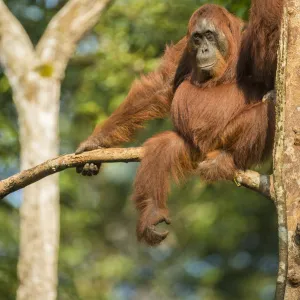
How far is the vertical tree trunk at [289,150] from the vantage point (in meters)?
5.21

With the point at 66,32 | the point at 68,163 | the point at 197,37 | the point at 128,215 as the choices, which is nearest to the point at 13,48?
the point at 66,32

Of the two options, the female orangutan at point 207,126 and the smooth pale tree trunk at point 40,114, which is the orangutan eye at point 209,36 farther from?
the smooth pale tree trunk at point 40,114

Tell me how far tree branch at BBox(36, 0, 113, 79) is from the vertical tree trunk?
553 centimetres

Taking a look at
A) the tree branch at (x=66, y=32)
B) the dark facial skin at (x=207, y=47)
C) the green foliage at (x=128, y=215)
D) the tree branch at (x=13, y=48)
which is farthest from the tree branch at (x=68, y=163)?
the tree branch at (x=13, y=48)

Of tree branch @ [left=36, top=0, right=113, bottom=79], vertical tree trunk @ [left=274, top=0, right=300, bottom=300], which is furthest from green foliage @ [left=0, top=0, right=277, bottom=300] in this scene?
vertical tree trunk @ [left=274, top=0, right=300, bottom=300]

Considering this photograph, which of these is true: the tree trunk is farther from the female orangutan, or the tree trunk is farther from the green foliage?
the female orangutan

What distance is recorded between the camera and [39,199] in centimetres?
1049

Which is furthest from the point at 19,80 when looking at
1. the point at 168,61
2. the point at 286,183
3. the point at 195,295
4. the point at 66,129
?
the point at 195,295

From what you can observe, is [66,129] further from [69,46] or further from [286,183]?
[286,183]

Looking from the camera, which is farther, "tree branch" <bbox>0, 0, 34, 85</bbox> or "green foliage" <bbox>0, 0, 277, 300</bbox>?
"green foliage" <bbox>0, 0, 277, 300</bbox>

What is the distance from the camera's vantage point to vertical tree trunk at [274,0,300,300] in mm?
5215

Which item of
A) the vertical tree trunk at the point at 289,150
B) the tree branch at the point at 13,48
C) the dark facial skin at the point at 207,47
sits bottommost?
the vertical tree trunk at the point at 289,150

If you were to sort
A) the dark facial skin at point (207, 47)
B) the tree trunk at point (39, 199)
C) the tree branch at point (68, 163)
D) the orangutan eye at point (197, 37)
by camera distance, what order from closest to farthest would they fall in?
1. the tree branch at point (68, 163)
2. the dark facial skin at point (207, 47)
3. the orangutan eye at point (197, 37)
4. the tree trunk at point (39, 199)

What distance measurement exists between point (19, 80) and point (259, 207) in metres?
6.49
